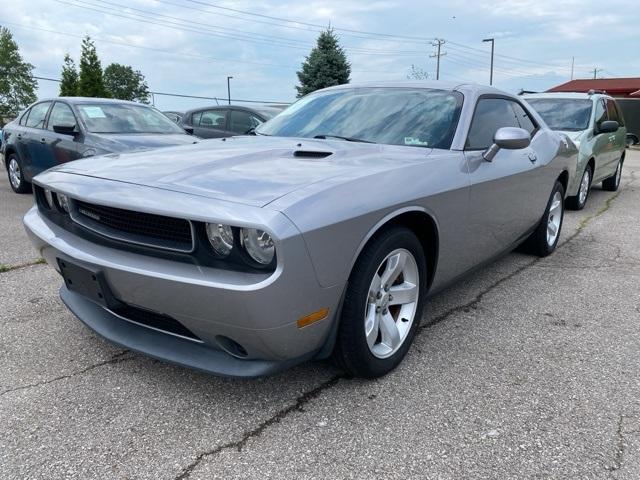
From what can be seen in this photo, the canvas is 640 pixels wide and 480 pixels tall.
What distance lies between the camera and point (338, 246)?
6.91 feet

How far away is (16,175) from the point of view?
8.39 metres

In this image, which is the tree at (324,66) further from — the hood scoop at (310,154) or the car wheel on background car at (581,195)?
the hood scoop at (310,154)

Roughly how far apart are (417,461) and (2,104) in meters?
68.3

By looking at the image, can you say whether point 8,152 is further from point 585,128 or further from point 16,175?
point 585,128

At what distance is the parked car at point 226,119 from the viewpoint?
9.15m

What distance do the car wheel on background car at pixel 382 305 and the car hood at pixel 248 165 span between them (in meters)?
0.37

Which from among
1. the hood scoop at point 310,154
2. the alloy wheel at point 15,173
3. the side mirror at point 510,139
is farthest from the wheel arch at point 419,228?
the alloy wheel at point 15,173

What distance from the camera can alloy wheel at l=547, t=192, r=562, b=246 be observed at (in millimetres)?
4867

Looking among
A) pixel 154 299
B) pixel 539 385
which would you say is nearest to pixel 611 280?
pixel 539 385

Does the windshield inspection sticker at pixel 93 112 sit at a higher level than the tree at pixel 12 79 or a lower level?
lower

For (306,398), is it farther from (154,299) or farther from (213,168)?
(213,168)

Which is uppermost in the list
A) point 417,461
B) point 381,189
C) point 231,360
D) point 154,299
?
point 381,189

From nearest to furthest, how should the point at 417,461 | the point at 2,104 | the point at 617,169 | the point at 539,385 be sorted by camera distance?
the point at 417,461 < the point at 539,385 < the point at 617,169 < the point at 2,104

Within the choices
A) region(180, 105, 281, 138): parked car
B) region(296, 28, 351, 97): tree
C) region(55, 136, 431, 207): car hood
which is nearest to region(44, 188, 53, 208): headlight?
region(55, 136, 431, 207): car hood
